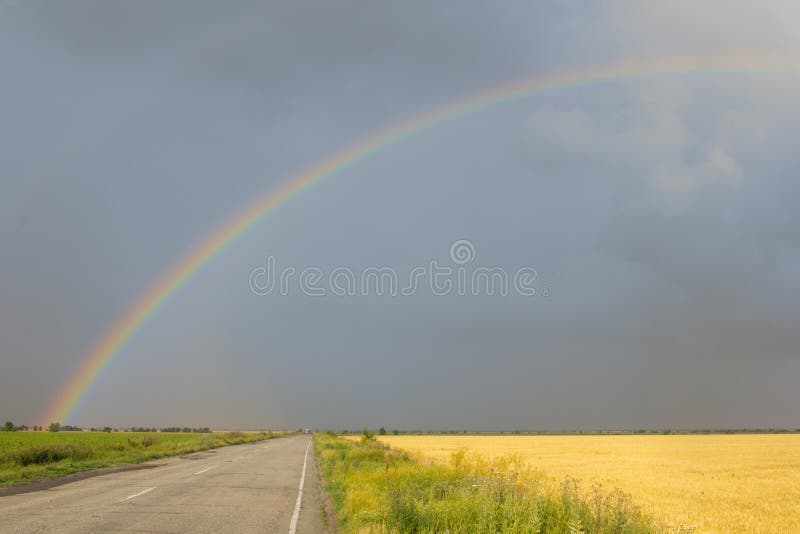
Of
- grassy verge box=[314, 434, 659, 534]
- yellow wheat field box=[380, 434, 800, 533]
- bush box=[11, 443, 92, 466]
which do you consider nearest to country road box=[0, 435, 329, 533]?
grassy verge box=[314, 434, 659, 534]

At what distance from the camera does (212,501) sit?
14953mm

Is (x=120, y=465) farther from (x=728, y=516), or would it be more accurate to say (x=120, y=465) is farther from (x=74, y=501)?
(x=728, y=516)

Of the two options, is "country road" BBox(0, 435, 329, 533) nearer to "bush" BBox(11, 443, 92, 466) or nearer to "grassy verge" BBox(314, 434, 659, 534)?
"grassy verge" BBox(314, 434, 659, 534)

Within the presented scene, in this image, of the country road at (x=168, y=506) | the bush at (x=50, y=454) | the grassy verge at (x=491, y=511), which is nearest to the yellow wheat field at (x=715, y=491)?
the grassy verge at (x=491, y=511)

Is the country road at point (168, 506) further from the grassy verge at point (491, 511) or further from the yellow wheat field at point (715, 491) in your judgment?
the yellow wheat field at point (715, 491)

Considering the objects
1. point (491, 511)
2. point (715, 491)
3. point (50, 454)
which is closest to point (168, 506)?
point (491, 511)

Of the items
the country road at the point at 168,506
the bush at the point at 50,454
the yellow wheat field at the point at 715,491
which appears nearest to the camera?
the country road at the point at 168,506

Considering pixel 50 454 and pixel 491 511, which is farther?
pixel 50 454

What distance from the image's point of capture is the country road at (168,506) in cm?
1102

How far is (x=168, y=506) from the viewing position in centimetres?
1377

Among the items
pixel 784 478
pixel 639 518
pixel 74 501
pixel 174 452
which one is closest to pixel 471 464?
pixel 639 518

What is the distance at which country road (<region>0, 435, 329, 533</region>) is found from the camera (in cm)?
1102

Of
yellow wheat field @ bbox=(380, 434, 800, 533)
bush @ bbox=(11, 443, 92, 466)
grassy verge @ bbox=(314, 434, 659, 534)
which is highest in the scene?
grassy verge @ bbox=(314, 434, 659, 534)

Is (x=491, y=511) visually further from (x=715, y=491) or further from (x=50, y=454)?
(x=50, y=454)
